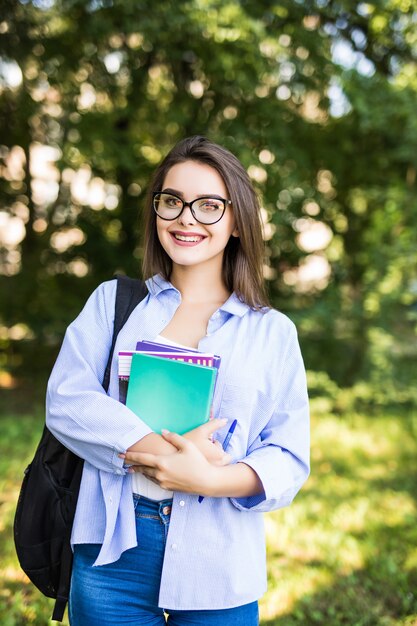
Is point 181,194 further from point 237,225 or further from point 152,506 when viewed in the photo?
point 152,506

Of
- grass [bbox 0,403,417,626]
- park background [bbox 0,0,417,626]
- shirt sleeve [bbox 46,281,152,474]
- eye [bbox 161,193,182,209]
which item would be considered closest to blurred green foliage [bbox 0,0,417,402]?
park background [bbox 0,0,417,626]

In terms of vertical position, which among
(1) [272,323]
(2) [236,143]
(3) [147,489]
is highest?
(2) [236,143]

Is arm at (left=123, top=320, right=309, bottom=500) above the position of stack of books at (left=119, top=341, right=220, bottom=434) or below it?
below

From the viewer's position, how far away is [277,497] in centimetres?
159

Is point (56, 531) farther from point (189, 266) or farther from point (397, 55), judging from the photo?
point (397, 55)

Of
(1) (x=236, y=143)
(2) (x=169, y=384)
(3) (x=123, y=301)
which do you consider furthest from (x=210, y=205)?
(1) (x=236, y=143)

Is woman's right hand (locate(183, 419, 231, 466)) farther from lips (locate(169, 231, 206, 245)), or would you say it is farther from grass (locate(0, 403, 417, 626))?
grass (locate(0, 403, 417, 626))

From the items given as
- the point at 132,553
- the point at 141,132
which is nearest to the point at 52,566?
the point at 132,553

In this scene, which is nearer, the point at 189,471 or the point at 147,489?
the point at 189,471

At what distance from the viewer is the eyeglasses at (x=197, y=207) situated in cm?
173

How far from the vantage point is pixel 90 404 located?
1.57 metres

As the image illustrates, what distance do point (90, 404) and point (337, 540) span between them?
2871mm

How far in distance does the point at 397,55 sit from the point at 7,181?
15.7 ft

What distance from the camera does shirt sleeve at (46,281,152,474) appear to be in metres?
1.54
